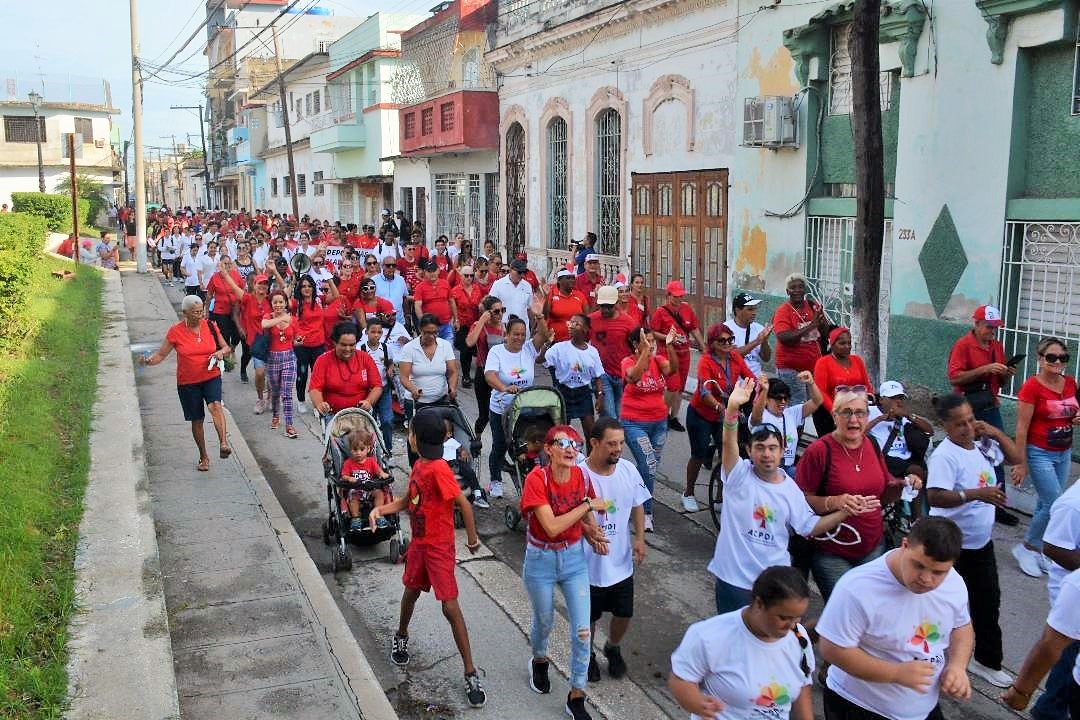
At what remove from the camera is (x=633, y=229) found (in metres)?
18.2

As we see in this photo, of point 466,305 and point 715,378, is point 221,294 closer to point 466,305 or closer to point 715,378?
point 466,305

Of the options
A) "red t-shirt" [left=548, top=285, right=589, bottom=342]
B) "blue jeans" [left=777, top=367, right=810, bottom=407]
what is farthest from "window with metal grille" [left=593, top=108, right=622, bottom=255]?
"blue jeans" [left=777, top=367, right=810, bottom=407]

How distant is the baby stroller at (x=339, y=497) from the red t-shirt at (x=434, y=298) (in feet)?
16.7

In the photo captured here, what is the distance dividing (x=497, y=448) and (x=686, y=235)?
29.9 feet

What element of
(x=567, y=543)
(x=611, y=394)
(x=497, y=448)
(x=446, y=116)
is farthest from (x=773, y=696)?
(x=446, y=116)

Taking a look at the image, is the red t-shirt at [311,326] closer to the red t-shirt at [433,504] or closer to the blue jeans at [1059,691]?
the red t-shirt at [433,504]

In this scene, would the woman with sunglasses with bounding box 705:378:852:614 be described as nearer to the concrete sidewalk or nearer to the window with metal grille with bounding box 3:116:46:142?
the concrete sidewalk

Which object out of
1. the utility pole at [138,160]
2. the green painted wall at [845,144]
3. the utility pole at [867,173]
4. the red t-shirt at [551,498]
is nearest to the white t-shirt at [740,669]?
the red t-shirt at [551,498]

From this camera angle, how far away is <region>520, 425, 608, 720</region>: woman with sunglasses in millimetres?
4992

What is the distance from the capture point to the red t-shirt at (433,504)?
5.36 metres

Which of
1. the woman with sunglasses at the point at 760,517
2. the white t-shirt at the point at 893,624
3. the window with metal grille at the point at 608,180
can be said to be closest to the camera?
the white t-shirt at the point at 893,624

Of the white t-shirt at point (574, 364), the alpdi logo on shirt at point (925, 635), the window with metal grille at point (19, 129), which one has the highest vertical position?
the window with metal grille at point (19, 129)

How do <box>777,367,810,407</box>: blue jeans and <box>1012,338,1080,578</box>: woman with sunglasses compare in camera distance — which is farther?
<box>777,367,810,407</box>: blue jeans

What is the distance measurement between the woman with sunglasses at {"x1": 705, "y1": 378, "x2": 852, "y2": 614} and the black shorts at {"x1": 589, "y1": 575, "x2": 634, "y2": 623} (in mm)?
585
